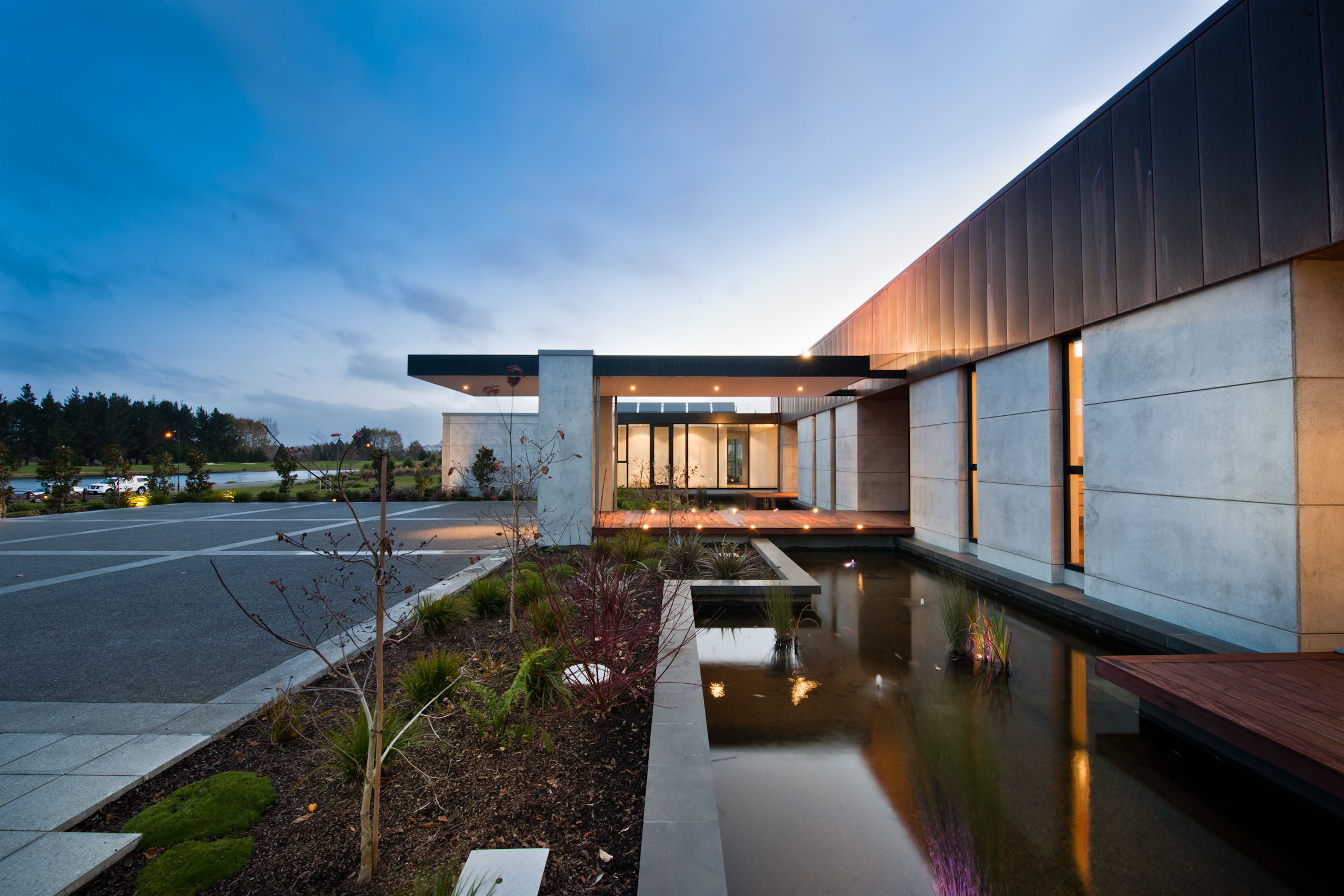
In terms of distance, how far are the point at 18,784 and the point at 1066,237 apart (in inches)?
326

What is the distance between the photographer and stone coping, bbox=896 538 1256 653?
3.77 m

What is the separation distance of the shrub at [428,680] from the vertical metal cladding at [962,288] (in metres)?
7.27

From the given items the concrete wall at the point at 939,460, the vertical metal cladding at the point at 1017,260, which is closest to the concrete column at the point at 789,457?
the concrete wall at the point at 939,460

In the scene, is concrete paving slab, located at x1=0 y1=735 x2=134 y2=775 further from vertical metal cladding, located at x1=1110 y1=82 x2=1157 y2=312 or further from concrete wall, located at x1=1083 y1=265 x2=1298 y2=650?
vertical metal cladding, located at x1=1110 y1=82 x2=1157 y2=312

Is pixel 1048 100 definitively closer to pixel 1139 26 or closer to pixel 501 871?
pixel 1139 26

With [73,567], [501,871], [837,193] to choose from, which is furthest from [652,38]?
[73,567]

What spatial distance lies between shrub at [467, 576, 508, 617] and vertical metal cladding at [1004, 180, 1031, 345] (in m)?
6.40

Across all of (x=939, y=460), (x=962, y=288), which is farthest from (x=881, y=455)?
(x=962, y=288)

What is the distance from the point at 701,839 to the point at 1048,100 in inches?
533

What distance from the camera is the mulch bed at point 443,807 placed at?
5.10 ft

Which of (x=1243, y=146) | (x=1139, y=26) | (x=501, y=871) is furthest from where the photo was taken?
(x=1139, y=26)

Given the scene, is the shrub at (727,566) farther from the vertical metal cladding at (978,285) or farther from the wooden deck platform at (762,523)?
the vertical metal cladding at (978,285)

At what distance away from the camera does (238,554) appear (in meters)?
7.55

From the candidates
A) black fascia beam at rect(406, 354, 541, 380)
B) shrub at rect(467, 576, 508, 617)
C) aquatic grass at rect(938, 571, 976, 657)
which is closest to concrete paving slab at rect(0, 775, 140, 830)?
shrub at rect(467, 576, 508, 617)
